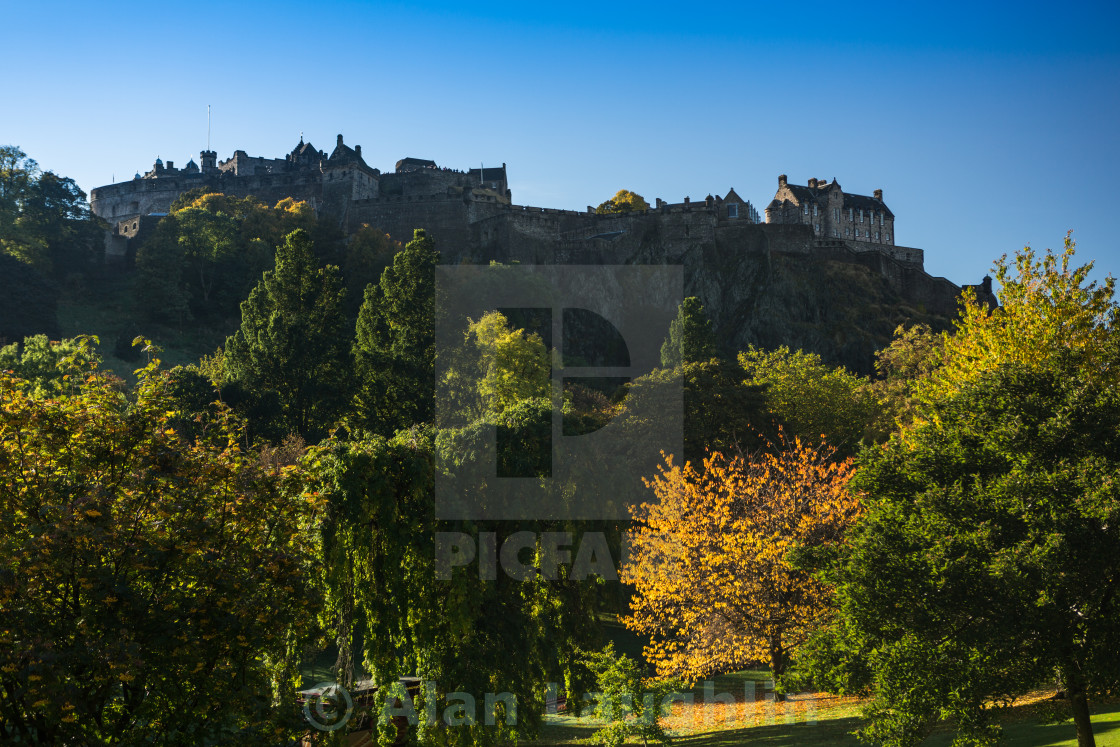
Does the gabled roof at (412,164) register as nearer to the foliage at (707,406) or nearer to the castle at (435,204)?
the castle at (435,204)

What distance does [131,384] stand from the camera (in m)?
52.4

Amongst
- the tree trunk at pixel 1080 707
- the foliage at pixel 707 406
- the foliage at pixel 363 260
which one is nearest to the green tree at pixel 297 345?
the foliage at pixel 707 406

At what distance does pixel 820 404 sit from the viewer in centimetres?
4919

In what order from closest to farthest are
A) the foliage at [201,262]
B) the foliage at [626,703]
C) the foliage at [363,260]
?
the foliage at [626,703] → the foliage at [201,262] → the foliage at [363,260]

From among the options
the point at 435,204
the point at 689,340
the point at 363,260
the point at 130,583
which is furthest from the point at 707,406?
the point at 435,204

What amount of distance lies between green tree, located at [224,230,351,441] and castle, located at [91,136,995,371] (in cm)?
2744

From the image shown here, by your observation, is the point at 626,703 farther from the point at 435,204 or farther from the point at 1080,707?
the point at 435,204

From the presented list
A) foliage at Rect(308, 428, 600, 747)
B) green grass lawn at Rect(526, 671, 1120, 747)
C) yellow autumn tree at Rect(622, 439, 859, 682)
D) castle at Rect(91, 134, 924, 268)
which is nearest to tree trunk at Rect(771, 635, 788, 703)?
yellow autumn tree at Rect(622, 439, 859, 682)

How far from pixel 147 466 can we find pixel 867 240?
93.8 meters

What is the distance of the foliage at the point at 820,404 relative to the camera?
46.0 m

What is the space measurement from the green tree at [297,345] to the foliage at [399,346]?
1362 mm

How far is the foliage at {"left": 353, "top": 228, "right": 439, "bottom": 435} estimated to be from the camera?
135 feet

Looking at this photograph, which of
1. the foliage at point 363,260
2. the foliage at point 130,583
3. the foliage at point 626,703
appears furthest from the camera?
the foliage at point 363,260

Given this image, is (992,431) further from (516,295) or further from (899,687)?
(516,295)
